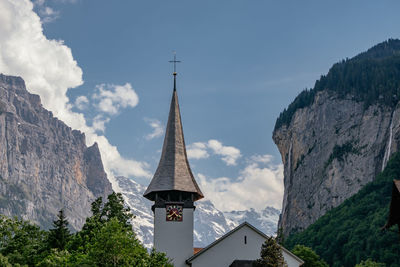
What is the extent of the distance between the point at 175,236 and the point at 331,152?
451ft

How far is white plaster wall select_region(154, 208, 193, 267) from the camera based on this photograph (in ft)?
158

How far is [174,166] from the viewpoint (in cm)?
5178

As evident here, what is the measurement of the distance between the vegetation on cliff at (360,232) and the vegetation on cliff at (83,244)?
64.5 meters

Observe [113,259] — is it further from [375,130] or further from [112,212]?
[375,130]

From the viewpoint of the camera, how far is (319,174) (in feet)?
593

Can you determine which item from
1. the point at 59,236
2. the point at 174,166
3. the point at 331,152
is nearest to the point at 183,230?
Answer: the point at 174,166

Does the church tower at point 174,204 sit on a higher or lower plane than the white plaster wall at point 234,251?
higher

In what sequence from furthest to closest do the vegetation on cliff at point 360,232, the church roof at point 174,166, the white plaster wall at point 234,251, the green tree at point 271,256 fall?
1. the vegetation on cliff at point 360,232
2. the church roof at point 174,166
3. the white plaster wall at point 234,251
4. the green tree at point 271,256

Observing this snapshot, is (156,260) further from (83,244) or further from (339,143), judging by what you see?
(339,143)

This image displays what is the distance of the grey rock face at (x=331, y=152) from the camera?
16262cm

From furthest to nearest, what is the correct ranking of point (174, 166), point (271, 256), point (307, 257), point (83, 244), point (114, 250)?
point (307, 257) < point (174, 166) < point (83, 244) < point (271, 256) < point (114, 250)

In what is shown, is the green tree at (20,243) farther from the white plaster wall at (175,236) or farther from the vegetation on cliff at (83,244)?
the white plaster wall at (175,236)

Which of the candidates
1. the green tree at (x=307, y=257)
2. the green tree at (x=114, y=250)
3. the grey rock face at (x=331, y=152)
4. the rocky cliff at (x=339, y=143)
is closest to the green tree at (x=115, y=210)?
the green tree at (x=114, y=250)

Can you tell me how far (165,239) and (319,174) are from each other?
13856 cm
